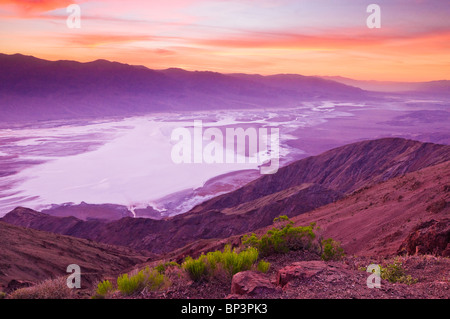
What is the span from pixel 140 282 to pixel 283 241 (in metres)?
3.00

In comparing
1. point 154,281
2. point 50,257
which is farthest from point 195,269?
point 50,257

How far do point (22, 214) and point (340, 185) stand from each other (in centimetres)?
2810

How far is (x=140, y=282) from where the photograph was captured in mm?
4371

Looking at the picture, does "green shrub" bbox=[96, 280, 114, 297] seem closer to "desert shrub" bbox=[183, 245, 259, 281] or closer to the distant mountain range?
"desert shrub" bbox=[183, 245, 259, 281]

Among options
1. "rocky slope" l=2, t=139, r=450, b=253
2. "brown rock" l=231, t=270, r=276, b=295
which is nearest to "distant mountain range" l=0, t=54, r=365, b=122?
"rocky slope" l=2, t=139, r=450, b=253

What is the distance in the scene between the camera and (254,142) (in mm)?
73375

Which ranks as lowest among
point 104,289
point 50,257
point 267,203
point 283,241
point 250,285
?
point 267,203

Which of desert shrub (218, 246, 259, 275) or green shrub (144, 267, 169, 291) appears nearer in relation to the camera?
green shrub (144, 267, 169, 291)

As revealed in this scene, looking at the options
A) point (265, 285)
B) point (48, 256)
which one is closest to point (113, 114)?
point (48, 256)

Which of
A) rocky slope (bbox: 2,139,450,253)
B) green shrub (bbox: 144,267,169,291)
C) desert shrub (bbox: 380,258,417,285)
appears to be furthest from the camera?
rocky slope (bbox: 2,139,450,253)

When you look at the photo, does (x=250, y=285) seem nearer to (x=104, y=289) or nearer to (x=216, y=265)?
(x=216, y=265)

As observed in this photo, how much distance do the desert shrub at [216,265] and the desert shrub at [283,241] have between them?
129 centimetres

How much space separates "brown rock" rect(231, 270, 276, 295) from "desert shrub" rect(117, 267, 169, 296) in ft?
2.92

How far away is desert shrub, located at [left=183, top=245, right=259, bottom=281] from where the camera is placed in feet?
15.6
